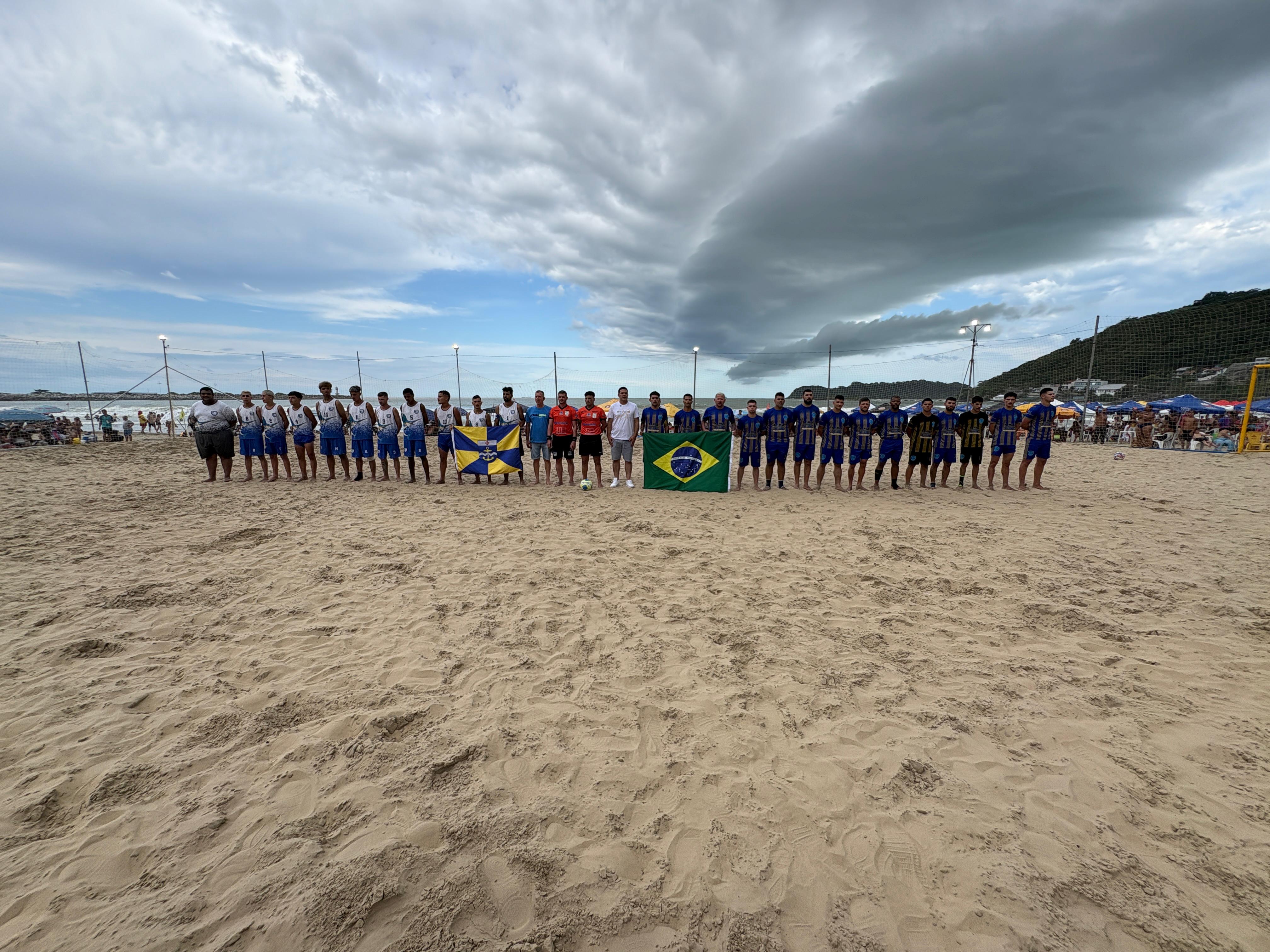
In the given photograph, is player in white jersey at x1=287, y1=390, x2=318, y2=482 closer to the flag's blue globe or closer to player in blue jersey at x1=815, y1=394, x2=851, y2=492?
the flag's blue globe

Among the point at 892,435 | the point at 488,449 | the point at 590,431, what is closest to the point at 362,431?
the point at 488,449

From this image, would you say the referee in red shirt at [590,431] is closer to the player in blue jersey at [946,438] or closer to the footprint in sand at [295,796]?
the player in blue jersey at [946,438]

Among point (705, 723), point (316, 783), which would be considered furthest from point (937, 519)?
point (316, 783)

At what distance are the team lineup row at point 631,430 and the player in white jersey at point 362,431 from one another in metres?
0.02

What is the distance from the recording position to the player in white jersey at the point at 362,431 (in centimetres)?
913

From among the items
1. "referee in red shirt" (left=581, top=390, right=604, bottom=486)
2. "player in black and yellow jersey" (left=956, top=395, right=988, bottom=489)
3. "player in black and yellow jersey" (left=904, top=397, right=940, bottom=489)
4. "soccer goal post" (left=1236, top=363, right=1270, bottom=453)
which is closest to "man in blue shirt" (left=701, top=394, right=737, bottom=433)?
"referee in red shirt" (left=581, top=390, right=604, bottom=486)

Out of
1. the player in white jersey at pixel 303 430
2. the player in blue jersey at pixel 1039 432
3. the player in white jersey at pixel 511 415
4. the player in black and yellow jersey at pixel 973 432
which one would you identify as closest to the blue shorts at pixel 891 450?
the player in black and yellow jersey at pixel 973 432

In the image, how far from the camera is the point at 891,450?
343 inches

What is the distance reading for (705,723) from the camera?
101 inches

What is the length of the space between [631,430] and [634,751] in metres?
7.12

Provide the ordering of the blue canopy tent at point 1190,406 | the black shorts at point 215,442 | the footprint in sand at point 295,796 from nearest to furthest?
the footprint in sand at point 295,796 → the black shorts at point 215,442 → the blue canopy tent at point 1190,406

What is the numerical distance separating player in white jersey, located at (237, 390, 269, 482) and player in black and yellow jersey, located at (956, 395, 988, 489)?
514 inches

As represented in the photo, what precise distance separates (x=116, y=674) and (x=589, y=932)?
327 centimetres

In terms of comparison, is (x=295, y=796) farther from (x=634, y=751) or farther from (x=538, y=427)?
(x=538, y=427)
